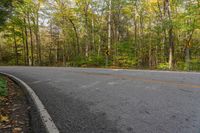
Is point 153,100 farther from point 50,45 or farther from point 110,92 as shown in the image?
point 50,45

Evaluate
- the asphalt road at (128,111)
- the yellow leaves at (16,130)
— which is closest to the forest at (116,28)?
the asphalt road at (128,111)

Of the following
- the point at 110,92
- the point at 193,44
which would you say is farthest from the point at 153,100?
the point at 193,44

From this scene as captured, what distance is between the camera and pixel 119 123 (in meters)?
3.07

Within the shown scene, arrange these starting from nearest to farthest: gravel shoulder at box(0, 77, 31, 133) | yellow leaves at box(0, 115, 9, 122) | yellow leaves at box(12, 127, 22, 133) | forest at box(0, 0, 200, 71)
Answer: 1. yellow leaves at box(12, 127, 22, 133)
2. gravel shoulder at box(0, 77, 31, 133)
3. yellow leaves at box(0, 115, 9, 122)
4. forest at box(0, 0, 200, 71)

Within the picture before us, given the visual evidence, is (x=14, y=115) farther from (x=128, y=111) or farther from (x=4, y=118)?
(x=128, y=111)

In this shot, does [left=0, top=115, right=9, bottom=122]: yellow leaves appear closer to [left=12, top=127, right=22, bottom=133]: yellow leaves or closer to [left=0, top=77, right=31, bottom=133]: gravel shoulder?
[left=0, top=77, right=31, bottom=133]: gravel shoulder

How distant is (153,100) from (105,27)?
25.9 meters

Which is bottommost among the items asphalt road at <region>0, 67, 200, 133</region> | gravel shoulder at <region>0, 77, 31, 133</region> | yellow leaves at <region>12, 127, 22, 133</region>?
A: yellow leaves at <region>12, 127, 22, 133</region>

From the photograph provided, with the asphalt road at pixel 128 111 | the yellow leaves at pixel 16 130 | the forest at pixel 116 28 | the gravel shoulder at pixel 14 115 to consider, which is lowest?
the yellow leaves at pixel 16 130

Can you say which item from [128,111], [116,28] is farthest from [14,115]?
[116,28]

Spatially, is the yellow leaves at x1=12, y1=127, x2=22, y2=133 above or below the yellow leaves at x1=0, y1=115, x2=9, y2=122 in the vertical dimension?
below

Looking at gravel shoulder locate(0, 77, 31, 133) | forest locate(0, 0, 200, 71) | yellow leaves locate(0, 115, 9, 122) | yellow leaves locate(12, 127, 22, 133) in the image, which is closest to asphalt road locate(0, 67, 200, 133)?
gravel shoulder locate(0, 77, 31, 133)

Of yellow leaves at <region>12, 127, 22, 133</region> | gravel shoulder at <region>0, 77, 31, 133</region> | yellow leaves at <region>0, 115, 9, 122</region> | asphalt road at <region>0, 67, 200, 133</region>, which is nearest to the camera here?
asphalt road at <region>0, 67, 200, 133</region>

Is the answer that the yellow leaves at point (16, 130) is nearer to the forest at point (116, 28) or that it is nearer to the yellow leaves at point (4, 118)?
the yellow leaves at point (4, 118)
